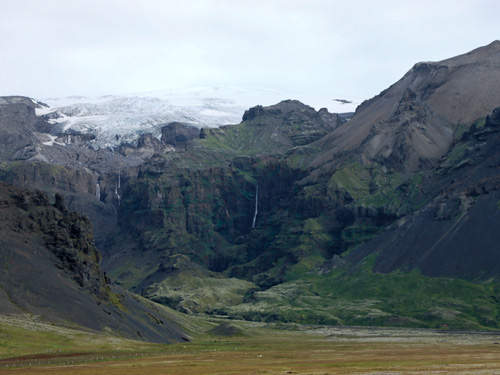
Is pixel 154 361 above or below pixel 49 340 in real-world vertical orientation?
above

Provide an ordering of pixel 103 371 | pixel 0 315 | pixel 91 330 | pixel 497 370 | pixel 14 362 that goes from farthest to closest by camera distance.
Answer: pixel 91 330 < pixel 0 315 < pixel 14 362 < pixel 103 371 < pixel 497 370

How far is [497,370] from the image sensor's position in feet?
323

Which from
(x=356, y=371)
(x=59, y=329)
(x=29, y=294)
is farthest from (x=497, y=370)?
(x=29, y=294)

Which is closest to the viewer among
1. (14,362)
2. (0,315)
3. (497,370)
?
(497,370)

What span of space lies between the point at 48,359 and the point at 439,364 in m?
66.0

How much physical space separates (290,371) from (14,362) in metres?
50.5

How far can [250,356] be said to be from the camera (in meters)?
162

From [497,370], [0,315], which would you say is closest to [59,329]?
[0,315]

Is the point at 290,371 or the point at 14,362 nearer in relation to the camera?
the point at 290,371

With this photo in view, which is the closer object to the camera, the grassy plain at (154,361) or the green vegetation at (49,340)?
the grassy plain at (154,361)

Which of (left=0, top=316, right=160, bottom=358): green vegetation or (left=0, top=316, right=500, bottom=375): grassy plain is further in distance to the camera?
(left=0, top=316, right=160, bottom=358): green vegetation

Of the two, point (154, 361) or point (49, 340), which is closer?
point (154, 361)

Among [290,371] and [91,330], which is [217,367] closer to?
[290,371]

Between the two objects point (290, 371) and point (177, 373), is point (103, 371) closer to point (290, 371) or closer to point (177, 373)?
point (177, 373)
